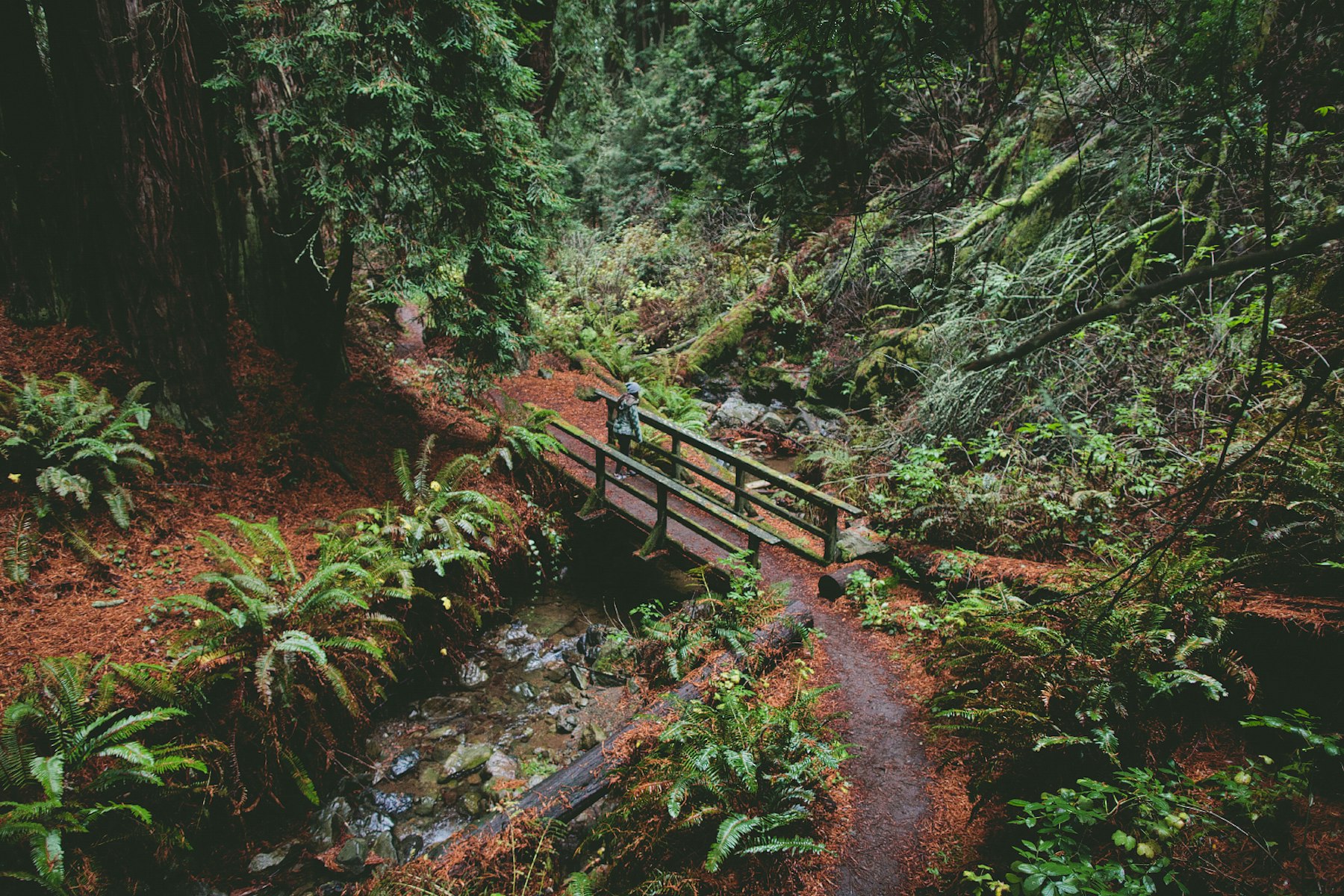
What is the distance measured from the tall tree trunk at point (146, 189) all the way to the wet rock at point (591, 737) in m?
5.59

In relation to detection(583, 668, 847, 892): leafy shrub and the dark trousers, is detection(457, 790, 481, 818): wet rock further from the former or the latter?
the dark trousers

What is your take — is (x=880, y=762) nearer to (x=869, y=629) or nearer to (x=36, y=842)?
(x=869, y=629)

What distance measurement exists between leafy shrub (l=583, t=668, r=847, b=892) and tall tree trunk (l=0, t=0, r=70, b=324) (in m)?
8.31

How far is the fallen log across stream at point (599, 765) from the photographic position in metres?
4.45

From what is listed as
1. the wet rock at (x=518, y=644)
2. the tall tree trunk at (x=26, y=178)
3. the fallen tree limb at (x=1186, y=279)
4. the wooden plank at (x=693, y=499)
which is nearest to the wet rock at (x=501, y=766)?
the wet rock at (x=518, y=644)

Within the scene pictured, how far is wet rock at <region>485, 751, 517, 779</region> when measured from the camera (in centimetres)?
582

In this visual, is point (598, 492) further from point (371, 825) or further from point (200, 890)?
point (200, 890)

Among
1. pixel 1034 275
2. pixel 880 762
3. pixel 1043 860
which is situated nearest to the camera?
pixel 1043 860

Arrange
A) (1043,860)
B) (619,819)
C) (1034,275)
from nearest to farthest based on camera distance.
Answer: (1043,860) → (619,819) → (1034,275)

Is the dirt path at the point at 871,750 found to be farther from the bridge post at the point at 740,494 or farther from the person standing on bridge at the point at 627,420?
the person standing on bridge at the point at 627,420

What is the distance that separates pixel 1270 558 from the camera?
4.30 m

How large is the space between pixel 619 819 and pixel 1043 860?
251 cm

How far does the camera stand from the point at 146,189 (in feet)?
21.6

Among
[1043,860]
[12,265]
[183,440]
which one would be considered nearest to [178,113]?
[12,265]
